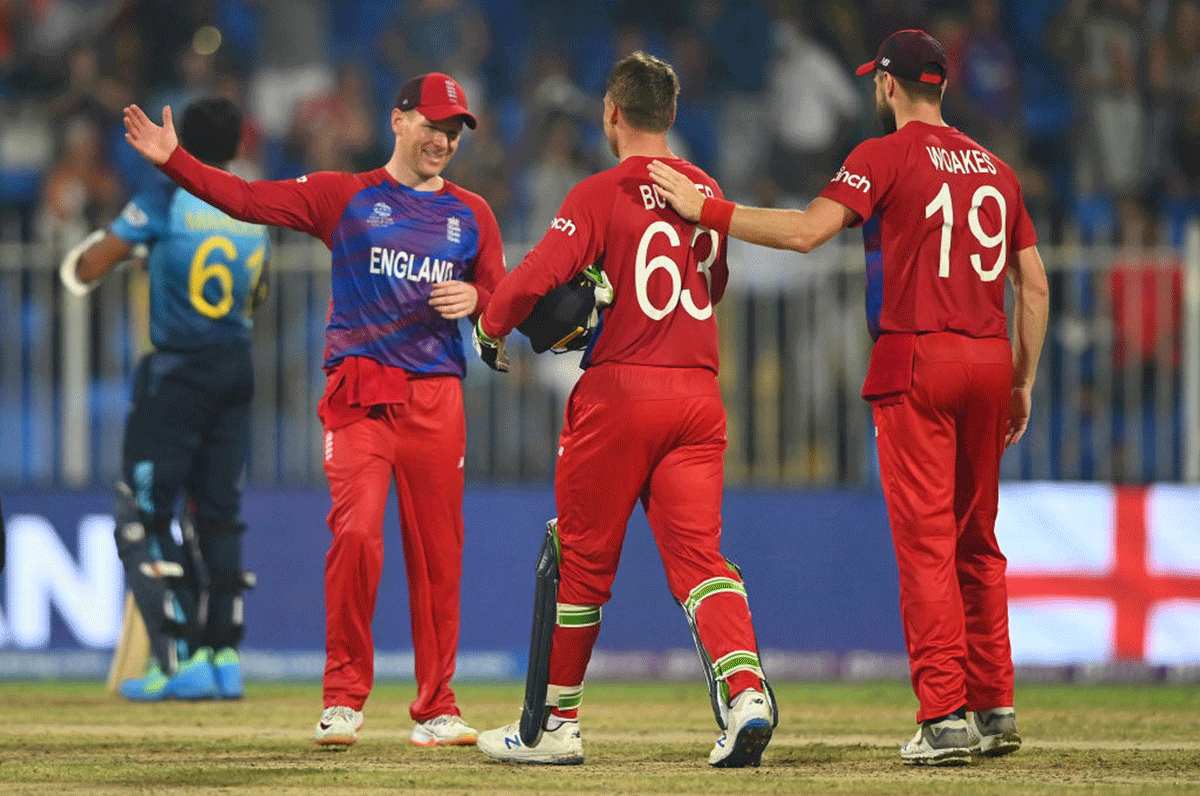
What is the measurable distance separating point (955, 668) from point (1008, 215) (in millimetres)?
1538

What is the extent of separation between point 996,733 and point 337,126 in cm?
844

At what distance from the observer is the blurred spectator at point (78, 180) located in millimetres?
12633

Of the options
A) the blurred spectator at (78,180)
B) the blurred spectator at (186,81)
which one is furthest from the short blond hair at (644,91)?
the blurred spectator at (186,81)

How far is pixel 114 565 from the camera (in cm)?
970

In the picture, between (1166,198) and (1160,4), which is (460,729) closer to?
(1166,198)

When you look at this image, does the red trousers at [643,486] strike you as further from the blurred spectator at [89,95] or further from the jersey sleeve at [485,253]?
the blurred spectator at [89,95]

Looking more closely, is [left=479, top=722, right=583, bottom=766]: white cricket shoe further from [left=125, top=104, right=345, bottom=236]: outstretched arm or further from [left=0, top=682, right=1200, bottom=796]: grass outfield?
[left=125, top=104, right=345, bottom=236]: outstretched arm

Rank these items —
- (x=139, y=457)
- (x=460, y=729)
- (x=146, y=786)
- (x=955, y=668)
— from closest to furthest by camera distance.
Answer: (x=146, y=786) → (x=955, y=668) → (x=460, y=729) → (x=139, y=457)

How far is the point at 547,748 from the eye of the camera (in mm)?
5988

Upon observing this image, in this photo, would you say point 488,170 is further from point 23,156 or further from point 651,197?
A: point 651,197

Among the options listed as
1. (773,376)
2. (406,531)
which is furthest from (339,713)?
Result: (773,376)

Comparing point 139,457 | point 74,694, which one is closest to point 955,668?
point 139,457

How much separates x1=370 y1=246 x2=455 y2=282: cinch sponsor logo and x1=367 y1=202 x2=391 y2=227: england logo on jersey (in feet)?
0.30

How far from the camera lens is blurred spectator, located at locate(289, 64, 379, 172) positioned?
13.0 metres
